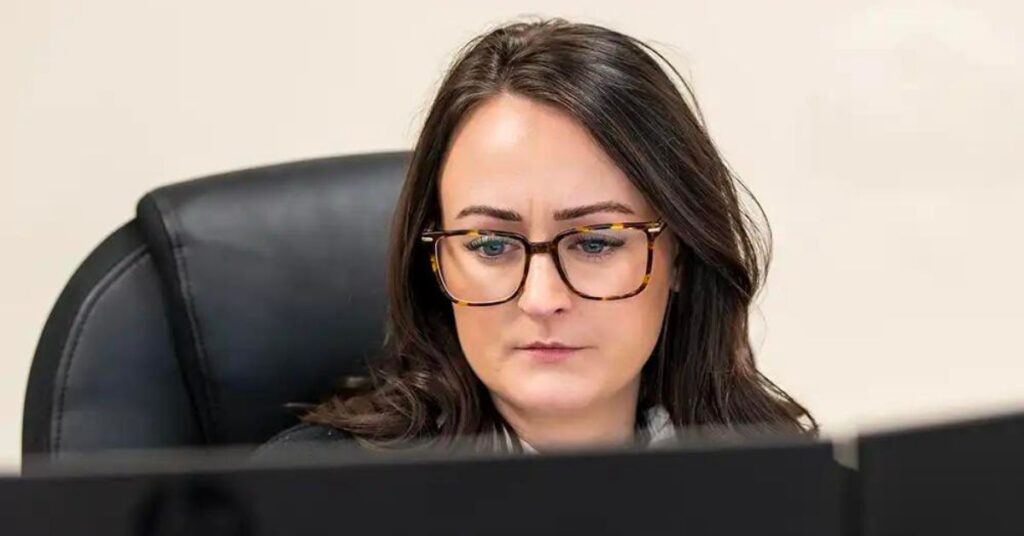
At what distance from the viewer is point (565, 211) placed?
104 centimetres

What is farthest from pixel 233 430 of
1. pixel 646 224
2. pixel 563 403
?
pixel 646 224

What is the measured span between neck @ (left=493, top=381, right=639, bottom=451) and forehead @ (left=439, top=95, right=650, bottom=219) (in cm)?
20

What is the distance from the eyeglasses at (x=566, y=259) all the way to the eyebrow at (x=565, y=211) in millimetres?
13

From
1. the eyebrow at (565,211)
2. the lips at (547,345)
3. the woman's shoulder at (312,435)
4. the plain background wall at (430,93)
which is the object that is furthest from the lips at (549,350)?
the plain background wall at (430,93)

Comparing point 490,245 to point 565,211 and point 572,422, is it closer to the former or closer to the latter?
point 565,211

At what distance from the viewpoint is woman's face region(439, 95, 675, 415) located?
1037 millimetres

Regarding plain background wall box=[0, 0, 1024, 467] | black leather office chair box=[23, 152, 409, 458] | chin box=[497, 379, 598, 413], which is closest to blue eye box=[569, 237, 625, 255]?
chin box=[497, 379, 598, 413]

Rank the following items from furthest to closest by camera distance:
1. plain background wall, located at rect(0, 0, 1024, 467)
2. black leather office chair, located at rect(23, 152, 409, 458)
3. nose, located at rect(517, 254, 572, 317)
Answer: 1. plain background wall, located at rect(0, 0, 1024, 467)
2. black leather office chair, located at rect(23, 152, 409, 458)
3. nose, located at rect(517, 254, 572, 317)

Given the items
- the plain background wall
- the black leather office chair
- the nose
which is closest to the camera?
the nose

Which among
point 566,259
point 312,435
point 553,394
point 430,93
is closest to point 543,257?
point 566,259

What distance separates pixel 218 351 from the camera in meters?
1.21

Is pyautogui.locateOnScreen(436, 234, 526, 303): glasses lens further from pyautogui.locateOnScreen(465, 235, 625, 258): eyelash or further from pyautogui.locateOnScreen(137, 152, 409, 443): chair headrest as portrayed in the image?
pyautogui.locateOnScreen(137, 152, 409, 443): chair headrest

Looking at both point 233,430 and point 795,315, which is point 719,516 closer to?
point 233,430

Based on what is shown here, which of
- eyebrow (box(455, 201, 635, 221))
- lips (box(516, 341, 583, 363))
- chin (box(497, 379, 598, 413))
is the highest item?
eyebrow (box(455, 201, 635, 221))
